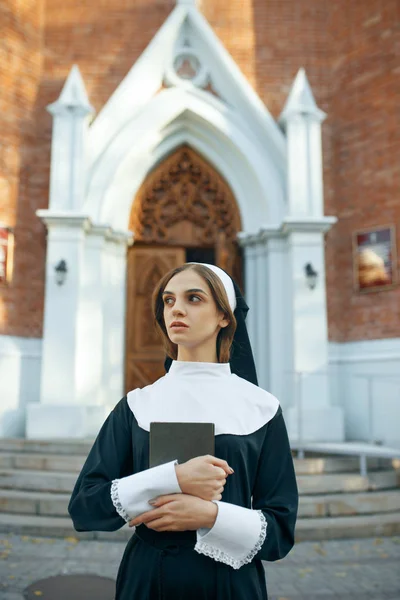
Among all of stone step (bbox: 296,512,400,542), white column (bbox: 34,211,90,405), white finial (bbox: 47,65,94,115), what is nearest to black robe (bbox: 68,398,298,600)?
stone step (bbox: 296,512,400,542)

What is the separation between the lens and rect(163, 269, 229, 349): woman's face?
1.52 metres

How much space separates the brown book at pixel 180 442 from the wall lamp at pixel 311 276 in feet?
20.7

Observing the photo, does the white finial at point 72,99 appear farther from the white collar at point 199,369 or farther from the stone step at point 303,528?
the white collar at point 199,369

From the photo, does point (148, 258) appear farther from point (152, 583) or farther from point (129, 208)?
point (152, 583)

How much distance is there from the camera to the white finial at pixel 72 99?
7.57m

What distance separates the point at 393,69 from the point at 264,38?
7.11ft

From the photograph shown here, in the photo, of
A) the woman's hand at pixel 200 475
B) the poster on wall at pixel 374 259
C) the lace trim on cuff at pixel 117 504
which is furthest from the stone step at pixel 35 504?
the poster on wall at pixel 374 259

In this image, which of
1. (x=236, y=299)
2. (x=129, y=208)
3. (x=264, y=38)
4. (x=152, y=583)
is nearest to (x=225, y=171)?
(x=129, y=208)

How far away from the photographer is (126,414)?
5.04 ft

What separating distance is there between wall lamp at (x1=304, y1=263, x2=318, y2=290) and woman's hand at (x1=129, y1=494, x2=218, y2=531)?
20.9 ft

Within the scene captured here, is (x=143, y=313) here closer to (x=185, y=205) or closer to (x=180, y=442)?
(x=185, y=205)

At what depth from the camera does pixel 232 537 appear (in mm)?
1305

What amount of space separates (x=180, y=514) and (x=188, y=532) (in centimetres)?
14

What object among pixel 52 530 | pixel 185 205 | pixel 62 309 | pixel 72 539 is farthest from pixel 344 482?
pixel 185 205
